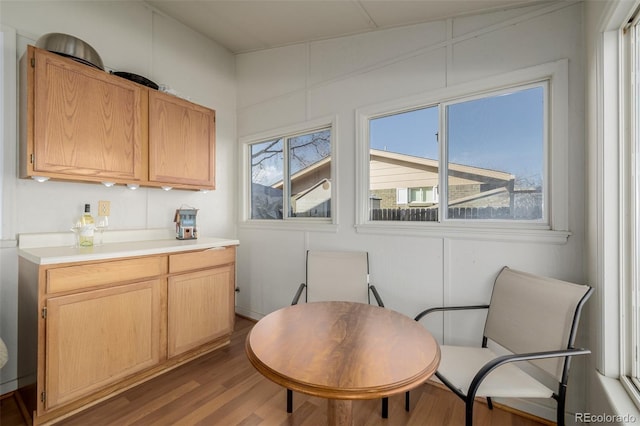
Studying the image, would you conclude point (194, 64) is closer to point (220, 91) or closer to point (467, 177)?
point (220, 91)

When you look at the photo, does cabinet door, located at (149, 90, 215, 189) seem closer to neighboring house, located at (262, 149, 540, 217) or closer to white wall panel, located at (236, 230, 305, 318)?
white wall panel, located at (236, 230, 305, 318)

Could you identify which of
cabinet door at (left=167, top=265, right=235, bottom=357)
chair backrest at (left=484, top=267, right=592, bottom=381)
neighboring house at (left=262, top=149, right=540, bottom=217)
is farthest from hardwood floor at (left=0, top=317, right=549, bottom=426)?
neighboring house at (left=262, top=149, right=540, bottom=217)

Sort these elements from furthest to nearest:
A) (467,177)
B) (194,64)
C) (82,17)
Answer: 1. (194,64)
2. (82,17)
3. (467,177)

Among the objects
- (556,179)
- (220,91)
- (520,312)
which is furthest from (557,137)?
(220,91)

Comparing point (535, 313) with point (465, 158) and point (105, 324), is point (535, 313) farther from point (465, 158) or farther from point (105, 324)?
point (105, 324)

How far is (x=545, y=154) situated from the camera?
1760mm

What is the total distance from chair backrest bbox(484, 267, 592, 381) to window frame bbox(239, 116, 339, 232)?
4.63ft

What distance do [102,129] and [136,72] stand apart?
0.87m

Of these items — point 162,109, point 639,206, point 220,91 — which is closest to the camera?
point 639,206

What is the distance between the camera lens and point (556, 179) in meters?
1.68

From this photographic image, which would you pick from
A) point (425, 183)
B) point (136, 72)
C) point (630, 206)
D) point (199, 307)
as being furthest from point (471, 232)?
point (136, 72)

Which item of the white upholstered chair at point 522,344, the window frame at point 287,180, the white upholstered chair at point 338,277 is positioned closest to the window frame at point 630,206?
the white upholstered chair at point 522,344

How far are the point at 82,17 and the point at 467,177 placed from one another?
130 inches

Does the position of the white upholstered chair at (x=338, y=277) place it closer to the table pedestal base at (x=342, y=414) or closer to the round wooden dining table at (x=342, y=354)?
the round wooden dining table at (x=342, y=354)
